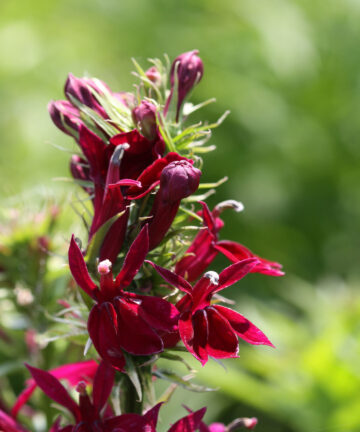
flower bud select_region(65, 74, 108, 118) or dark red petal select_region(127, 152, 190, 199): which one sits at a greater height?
flower bud select_region(65, 74, 108, 118)

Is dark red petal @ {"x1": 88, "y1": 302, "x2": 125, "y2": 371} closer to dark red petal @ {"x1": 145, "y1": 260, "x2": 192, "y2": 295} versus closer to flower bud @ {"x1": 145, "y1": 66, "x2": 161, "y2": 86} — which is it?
dark red petal @ {"x1": 145, "y1": 260, "x2": 192, "y2": 295}

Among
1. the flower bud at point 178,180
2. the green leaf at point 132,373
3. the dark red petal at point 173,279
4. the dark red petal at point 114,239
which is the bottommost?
the green leaf at point 132,373

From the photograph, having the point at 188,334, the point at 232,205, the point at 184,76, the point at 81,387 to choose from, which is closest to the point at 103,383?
the point at 81,387

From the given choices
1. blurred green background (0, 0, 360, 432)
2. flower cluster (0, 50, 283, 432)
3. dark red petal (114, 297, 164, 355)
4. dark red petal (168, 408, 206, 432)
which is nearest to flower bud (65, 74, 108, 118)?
flower cluster (0, 50, 283, 432)

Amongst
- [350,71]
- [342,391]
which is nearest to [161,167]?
[342,391]

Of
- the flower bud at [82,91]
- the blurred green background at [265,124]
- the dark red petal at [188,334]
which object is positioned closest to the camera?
the dark red petal at [188,334]

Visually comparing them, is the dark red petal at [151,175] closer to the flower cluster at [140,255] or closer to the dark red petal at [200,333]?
the flower cluster at [140,255]

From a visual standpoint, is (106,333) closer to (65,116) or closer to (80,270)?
(80,270)

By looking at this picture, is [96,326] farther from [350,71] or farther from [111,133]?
[350,71]

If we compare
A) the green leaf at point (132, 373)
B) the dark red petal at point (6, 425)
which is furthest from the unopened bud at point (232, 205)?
the dark red petal at point (6, 425)
